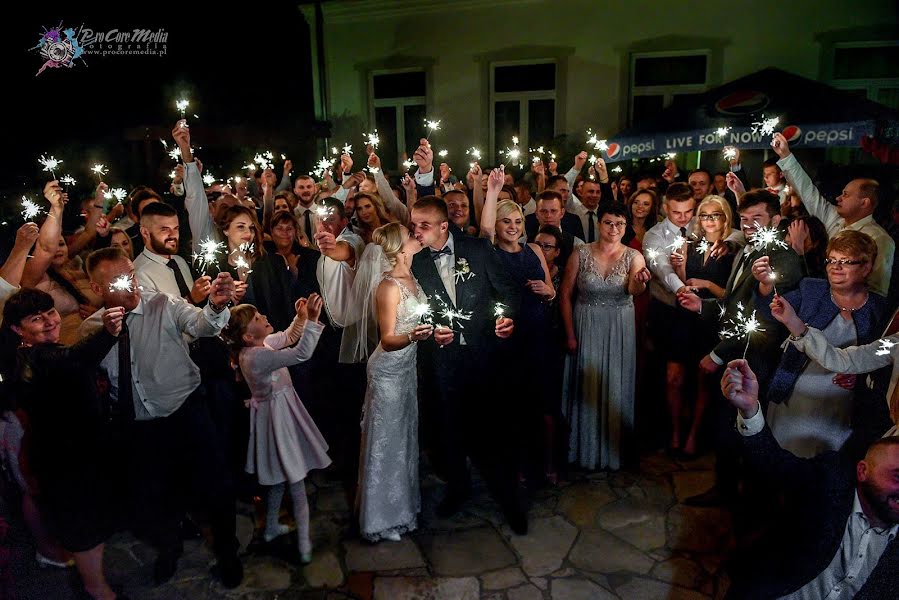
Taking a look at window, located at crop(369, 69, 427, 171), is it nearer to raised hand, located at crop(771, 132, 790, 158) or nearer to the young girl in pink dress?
raised hand, located at crop(771, 132, 790, 158)

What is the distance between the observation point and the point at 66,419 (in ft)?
11.7

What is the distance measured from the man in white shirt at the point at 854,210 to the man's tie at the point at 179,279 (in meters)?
4.98

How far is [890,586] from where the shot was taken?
246 cm

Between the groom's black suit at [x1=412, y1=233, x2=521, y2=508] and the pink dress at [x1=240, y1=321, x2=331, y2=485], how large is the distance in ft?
3.15

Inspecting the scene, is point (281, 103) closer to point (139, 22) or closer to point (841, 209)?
point (139, 22)

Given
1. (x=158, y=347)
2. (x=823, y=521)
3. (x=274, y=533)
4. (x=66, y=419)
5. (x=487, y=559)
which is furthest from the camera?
(x=274, y=533)

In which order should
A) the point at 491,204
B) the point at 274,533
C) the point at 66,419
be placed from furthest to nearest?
the point at 491,204, the point at 274,533, the point at 66,419

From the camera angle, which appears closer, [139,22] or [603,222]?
[603,222]

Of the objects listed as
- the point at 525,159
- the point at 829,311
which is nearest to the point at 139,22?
the point at 525,159

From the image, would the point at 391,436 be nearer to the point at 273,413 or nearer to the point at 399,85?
the point at 273,413

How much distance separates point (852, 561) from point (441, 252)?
9.81 feet

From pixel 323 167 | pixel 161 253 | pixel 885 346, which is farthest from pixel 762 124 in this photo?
pixel 161 253

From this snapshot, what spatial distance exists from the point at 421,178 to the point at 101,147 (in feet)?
35.7

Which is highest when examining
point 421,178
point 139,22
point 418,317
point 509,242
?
point 139,22
